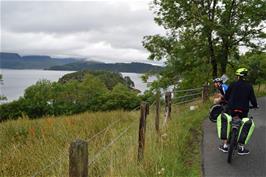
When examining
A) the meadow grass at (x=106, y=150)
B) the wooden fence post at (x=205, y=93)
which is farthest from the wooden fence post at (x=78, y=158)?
the wooden fence post at (x=205, y=93)

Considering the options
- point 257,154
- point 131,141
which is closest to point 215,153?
point 257,154

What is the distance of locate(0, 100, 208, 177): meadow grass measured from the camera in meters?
6.83

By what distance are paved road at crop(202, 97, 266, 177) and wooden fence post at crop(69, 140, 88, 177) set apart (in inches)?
149

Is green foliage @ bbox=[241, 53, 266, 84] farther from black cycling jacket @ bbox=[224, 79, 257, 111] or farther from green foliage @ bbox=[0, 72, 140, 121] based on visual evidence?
black cycling jacket @ bbox=[224, 79, 257, 111]

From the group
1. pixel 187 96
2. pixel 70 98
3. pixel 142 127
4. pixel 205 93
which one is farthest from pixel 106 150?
pixel 70 98

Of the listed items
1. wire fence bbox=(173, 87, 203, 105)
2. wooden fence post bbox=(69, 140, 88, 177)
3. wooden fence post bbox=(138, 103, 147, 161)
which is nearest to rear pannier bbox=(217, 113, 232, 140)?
wooden fence post bbox=(138, 103, 147, 161)

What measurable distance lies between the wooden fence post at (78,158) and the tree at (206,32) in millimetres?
16957

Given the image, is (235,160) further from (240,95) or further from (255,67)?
(255,67)

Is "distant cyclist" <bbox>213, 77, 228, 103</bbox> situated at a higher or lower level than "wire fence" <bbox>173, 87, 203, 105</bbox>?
higher

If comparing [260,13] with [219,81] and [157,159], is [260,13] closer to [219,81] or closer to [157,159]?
[219,81]

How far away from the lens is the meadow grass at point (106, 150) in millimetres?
6828

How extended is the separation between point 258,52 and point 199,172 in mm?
15674

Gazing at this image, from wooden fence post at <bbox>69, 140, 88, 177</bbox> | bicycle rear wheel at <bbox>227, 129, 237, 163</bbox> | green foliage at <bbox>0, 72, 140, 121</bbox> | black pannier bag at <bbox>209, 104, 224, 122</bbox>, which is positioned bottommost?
green foliage at <bbox>0, 72, 140, 121</bbox>

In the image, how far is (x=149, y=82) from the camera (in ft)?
86.6
